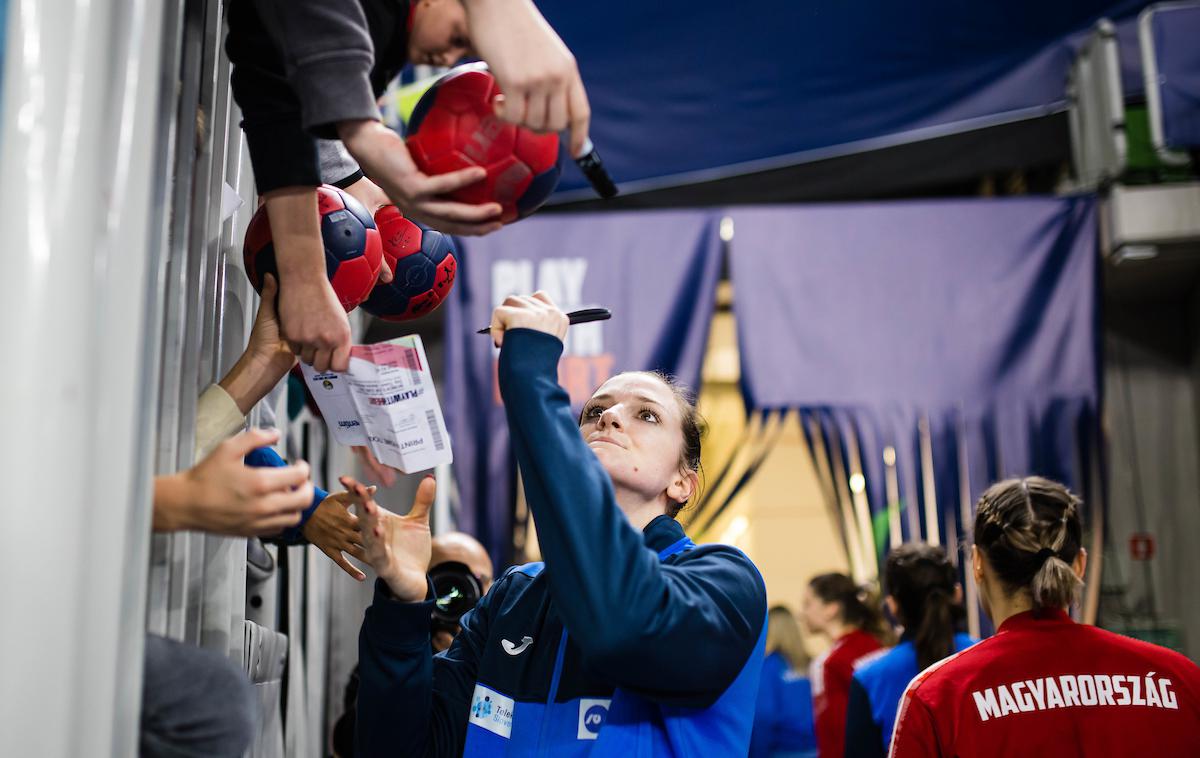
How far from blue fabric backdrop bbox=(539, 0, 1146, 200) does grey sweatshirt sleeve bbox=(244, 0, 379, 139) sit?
178 inches

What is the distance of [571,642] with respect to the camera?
1.79 metres

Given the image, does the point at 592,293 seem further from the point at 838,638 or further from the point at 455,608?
the point at 455,608

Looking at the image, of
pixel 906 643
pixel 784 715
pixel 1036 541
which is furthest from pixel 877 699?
pixel 784 715

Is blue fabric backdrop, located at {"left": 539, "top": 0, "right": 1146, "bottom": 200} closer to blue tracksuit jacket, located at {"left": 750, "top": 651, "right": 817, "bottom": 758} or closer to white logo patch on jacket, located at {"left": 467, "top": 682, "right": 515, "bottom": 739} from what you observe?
blue tracksuit jacket, located at {"left": 750, "top": 651, "right": 817, "bottom": 758}

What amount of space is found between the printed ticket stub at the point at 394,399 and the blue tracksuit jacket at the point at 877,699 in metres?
2.05

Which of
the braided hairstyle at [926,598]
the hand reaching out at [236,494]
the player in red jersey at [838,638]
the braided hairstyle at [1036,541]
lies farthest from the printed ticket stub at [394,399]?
the player in red jersey at [838,638]

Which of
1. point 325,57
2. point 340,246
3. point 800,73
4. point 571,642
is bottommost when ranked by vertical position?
point 571,642

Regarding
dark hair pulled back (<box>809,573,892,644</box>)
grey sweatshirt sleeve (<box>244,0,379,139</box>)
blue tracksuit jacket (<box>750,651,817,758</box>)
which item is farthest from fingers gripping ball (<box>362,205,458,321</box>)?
blue tracksuit jacket (<box>750,651,817,758</box>)

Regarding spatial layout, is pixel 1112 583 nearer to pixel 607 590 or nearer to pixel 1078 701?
pixel 1078 701

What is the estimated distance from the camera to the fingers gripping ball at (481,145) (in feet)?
4.74

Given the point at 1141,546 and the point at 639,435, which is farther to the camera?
the point at 1141,546

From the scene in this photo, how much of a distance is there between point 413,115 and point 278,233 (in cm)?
27

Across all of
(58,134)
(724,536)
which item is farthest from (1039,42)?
(724,536)

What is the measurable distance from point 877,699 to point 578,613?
2.21 m
